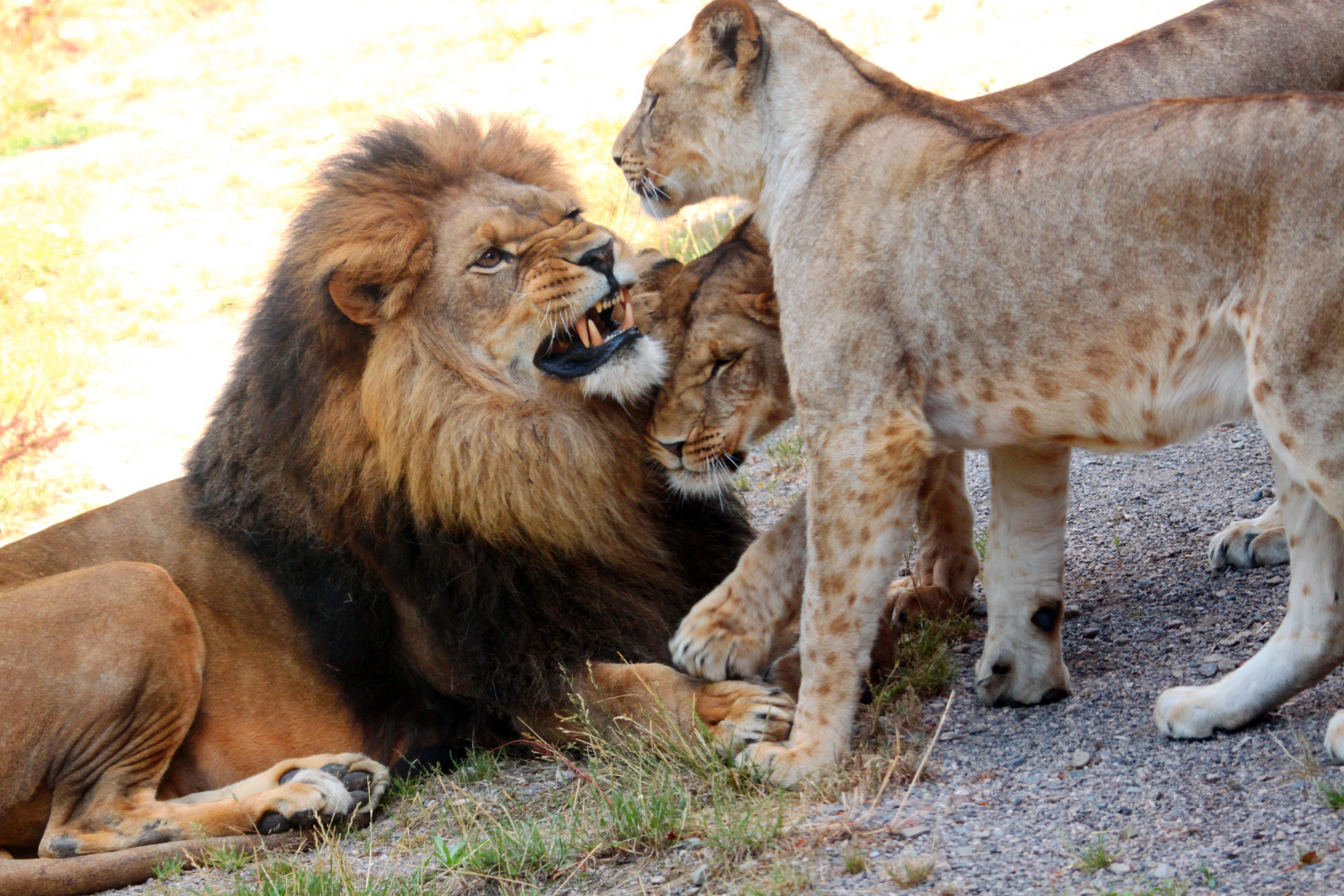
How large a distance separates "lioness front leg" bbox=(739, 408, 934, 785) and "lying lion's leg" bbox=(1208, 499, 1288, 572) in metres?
1.36

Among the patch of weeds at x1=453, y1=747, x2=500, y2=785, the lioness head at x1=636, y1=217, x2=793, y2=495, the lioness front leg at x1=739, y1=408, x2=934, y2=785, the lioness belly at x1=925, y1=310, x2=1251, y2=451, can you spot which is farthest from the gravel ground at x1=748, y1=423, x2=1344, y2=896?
the patch of weeds at x1=453, y1=747, x2=500, y2=785

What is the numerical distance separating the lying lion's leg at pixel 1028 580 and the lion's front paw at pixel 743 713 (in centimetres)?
51

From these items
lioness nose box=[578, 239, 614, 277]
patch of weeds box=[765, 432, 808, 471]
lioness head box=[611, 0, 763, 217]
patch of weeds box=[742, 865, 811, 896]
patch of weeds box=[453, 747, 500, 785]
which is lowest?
patch of weeds box=[765, 432, 808, 471]

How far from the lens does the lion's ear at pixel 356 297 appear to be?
3.81 meters

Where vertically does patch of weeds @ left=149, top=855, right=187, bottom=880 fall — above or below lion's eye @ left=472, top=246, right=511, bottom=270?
below

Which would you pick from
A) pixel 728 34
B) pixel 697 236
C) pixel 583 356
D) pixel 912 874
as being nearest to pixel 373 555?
pixel 583 356

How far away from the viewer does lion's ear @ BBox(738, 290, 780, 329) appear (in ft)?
12.0

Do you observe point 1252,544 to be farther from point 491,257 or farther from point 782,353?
point 491,257

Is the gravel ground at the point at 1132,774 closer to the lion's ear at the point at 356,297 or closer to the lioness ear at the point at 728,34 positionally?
the lioness ear at the point at 728,34

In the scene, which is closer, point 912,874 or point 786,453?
point 912,874

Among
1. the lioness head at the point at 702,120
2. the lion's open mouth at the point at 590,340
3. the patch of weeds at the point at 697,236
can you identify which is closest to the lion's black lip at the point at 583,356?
the lion's open mouth at the point at 590,340

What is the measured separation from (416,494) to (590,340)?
638mm

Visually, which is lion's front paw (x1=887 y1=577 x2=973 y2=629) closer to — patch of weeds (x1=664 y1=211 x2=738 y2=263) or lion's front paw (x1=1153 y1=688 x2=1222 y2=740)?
lion's front paw (x1=1153 y1=688 x2=1222 y2=740)

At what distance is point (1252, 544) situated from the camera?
390 cm
